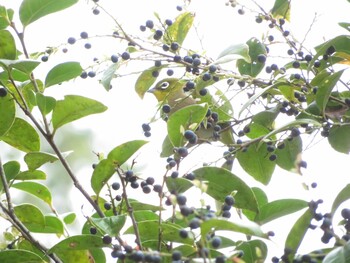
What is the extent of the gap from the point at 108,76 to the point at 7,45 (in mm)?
201

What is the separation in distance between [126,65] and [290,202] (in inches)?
16.6

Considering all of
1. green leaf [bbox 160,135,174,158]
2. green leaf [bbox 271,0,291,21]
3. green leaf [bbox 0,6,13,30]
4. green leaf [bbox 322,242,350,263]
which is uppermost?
green leaf [bbox 271,0,291,21]

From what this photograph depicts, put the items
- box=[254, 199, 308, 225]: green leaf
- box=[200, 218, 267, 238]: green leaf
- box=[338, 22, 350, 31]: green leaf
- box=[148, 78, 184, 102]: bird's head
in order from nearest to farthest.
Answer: box=[200, 218, 267, 238]: green leaf → box=[254, 199, 308, 225]: green leaf → box=[338, 22, 350, 31]: green leaf → box=[148, 78, 184, 102]: bird's head

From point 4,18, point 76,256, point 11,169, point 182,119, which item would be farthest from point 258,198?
point 4,18

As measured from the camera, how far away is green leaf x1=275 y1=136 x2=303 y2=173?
1250mm

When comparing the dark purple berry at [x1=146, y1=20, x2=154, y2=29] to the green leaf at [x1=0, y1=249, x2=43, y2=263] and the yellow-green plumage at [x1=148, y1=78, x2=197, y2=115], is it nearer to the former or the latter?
the yellow-green plumage at [x1=148, y1=78, x2=197, y2=115]

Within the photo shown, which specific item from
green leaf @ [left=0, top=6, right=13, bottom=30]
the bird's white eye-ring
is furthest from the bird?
green leaf @ [left=0, top=6, right=13, bottom=30]

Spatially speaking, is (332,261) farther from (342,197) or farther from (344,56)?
(344,56)

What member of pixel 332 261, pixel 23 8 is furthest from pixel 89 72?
pixel 332 261

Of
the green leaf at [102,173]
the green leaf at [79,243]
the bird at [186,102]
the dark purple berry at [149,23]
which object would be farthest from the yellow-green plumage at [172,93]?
the green leaf at [79,243]

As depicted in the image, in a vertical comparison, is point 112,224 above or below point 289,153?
below

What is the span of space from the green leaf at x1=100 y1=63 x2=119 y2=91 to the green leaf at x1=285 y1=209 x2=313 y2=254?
42 cm

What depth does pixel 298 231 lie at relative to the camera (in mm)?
1024

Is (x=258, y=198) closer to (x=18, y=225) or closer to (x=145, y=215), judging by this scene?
(x=145, y=215)
